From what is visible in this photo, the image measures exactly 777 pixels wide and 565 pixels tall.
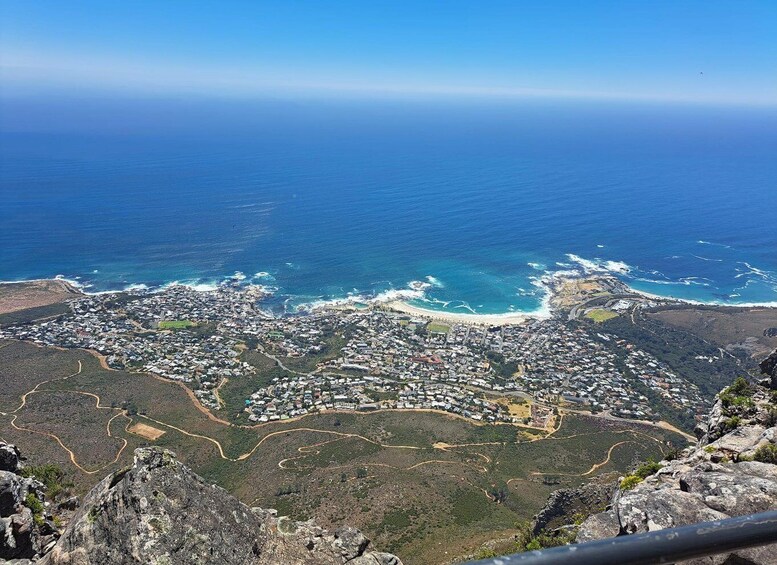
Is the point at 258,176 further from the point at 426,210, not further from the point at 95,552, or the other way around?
the point at 95,552

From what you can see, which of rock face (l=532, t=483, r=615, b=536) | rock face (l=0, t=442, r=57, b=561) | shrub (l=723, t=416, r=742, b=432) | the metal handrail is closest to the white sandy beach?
rock face (l=532, t=483, r=615, b=536)

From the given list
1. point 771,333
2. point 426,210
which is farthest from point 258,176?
point 771,333

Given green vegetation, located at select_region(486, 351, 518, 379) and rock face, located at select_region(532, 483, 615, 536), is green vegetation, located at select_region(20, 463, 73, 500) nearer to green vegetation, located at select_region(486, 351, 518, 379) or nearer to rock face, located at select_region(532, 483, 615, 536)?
rock face, located at select_region(532, 483, 615, 536)

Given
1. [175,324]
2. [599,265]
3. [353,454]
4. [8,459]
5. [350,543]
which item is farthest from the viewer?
[599,265]

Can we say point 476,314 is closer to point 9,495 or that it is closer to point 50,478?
point 50,478

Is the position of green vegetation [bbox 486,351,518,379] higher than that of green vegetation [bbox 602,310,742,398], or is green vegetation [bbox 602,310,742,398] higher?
green vegetation [bbox 602,310,742,398]

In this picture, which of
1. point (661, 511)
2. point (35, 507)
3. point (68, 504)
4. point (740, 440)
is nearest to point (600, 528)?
point (661, 511)
